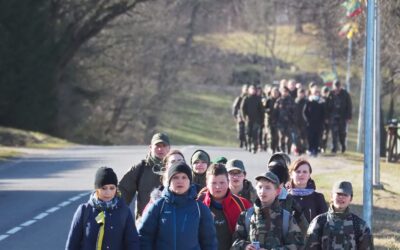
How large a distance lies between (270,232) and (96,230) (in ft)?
4.57

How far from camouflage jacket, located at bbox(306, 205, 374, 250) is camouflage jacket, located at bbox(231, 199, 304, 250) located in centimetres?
43

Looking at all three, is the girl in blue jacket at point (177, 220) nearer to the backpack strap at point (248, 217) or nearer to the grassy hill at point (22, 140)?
the backpack strap at point (248, 217)

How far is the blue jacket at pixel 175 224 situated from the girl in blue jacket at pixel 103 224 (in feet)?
0.45

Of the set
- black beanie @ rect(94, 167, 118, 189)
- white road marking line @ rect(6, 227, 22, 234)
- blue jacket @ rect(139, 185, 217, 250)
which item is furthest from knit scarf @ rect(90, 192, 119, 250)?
white road marking line @ rect(6, 227, 22, 234)

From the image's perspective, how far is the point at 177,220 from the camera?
8.19 metres

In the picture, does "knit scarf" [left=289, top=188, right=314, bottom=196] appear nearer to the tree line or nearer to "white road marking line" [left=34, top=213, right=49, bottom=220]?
"white road marking line" [left=34, top=213, right=49, bottom=220]

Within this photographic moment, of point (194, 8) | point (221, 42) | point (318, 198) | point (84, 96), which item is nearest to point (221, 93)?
point (221, 42)

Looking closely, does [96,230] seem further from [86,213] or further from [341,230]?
[341,230]

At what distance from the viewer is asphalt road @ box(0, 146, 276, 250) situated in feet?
53.4

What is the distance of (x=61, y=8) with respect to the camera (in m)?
52.8

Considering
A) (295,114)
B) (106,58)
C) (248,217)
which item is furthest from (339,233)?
(106,58)

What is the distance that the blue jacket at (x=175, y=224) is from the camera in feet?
26.8

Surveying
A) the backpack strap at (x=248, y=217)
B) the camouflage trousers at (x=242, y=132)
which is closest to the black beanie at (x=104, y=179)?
the backpack strap at (x=248, y=217)

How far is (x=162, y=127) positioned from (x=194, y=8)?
421 inches
